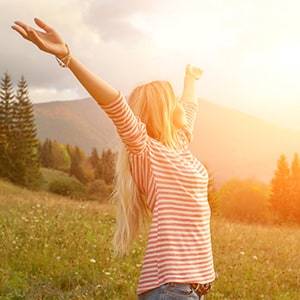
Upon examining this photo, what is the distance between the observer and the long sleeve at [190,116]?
481 cm

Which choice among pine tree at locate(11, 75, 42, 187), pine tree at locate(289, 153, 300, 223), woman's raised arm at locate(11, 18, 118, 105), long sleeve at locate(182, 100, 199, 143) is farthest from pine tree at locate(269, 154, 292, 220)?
woman's raised arm at locate(11, 18, 118, 105)

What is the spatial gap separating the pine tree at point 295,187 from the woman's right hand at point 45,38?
6288 cm

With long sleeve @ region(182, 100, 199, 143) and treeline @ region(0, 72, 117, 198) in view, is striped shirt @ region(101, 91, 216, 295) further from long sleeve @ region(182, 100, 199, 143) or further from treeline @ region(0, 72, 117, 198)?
treeline @ region(0, 72, 117, 198)

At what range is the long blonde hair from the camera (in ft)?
13.6

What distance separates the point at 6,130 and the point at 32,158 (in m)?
3.96

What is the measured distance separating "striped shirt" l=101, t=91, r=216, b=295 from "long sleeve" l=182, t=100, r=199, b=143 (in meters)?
0.57

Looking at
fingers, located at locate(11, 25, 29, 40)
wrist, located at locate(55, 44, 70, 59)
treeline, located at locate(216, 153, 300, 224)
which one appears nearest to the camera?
fingers, located at locate(11, 25, 29, 40)

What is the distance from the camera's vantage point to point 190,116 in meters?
5.19

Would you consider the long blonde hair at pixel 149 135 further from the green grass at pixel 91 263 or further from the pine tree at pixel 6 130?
the pine tree at pixel 6 130

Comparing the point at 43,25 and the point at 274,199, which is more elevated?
the point at 43,25

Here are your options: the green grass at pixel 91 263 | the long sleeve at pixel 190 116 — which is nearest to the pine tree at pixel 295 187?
the green grass at pixel 91 263

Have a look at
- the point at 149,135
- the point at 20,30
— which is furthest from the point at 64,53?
the point at 149,135

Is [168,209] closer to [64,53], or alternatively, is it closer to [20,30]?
[64,53]

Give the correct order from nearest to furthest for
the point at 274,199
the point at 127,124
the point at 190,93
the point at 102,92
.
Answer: the point at 102,92
the point at 127,124
the point at 190,93
the point at 274,199
